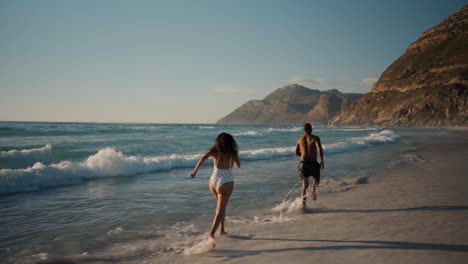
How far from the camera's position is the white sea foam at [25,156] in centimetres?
1281

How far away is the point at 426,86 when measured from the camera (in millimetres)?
78812

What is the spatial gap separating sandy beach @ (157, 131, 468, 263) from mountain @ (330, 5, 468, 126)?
7647 centimetres

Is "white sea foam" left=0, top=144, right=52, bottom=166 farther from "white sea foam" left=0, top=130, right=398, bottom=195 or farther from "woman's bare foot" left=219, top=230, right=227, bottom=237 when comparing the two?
"woman's bare foot" left=219, top=230, right=227, bottom=237

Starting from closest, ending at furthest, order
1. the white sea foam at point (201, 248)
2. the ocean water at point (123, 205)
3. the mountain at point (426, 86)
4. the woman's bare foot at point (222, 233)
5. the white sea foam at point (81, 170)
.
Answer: the white sea foam at point (201, 248)
the ocean water at point (123, 205)
the woman's bare foot at point (222, 233)
the white sea foam at point (81, 170)
the mountain at point (426, 86)

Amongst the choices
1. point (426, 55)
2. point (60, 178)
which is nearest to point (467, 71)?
point (426, 55)

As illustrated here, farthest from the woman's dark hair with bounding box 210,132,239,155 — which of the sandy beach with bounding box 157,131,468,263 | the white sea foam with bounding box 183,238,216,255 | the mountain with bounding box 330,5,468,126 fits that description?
the mountain with bounding box 330,5,468,126

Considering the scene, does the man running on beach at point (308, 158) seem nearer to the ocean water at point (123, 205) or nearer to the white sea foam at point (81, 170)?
the ocean water at point (123, 205)

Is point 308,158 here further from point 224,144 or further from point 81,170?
point 81,170

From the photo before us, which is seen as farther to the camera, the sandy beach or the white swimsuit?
the white swimsuit

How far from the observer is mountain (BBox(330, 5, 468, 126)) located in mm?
68188

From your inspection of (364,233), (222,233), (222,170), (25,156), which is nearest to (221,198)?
(222,170)

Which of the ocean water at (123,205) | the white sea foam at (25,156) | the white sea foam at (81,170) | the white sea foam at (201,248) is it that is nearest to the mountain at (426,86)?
the ocean water at (123,205)

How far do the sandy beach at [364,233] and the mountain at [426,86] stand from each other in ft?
251

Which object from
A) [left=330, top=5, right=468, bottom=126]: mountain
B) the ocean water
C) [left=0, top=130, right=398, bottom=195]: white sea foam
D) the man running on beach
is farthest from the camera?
[left=330, top=5, right=468, bottom=126]: mountain
